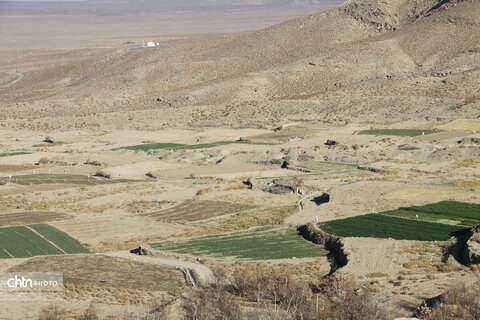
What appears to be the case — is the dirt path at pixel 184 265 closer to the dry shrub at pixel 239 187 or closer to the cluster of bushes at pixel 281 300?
the cluster of bushes at pixel 281 300

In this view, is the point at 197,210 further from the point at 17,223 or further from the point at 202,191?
the point at 17,223

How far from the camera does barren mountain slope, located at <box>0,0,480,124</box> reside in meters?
90.9

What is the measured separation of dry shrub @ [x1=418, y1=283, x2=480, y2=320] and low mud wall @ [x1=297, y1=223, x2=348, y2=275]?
260 inches

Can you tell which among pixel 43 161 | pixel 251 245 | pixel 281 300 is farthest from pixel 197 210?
pixel 43 161

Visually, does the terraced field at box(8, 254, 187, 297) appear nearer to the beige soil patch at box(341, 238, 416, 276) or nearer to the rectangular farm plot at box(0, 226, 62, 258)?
the rectangular farm plot at box(0, 226, 62, 258)

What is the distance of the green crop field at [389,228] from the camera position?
32594 millimetres

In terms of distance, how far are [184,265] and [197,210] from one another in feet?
38.5

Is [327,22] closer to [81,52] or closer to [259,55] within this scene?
[259,55]

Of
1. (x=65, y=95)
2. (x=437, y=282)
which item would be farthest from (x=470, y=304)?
(x=65, y=95)

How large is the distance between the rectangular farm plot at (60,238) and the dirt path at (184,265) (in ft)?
6.50

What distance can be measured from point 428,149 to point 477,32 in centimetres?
5125

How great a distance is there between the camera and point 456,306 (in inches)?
861

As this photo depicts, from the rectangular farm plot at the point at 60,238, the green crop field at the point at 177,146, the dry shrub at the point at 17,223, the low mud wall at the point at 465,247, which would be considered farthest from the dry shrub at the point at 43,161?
the low mud wall at the point at 465,247

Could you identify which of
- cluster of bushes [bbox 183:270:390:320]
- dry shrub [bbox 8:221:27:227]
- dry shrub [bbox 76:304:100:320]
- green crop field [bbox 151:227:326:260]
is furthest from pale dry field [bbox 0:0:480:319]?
cluster of bushes [bbox 183:270:390:320]
